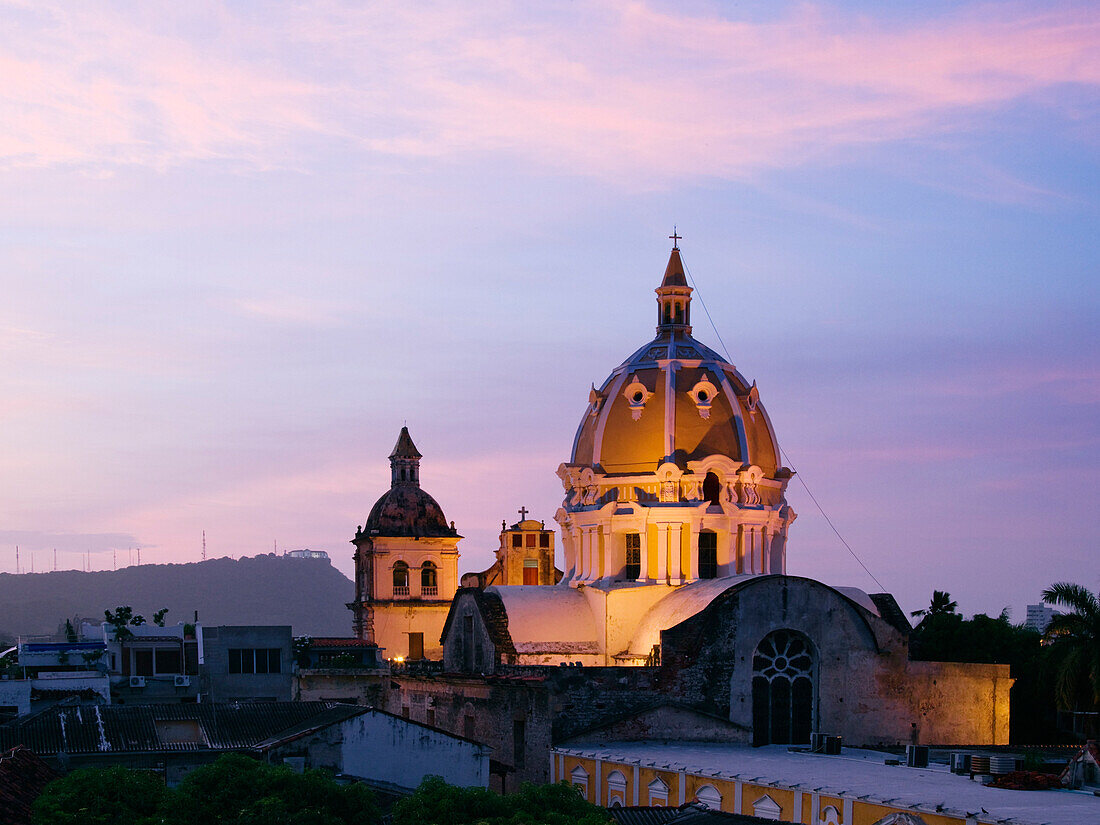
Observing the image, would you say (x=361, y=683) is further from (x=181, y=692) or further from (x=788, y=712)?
(x=788, y=712)

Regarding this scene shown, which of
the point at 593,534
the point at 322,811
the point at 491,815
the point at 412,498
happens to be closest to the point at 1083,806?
the point at 491,815

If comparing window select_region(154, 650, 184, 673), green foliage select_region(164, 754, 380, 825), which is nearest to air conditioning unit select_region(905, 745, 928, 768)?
green foliage select_region(164, 754, 380, 825)

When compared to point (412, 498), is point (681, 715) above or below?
below

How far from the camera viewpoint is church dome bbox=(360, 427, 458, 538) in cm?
8500

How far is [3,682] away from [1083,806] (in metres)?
36.7

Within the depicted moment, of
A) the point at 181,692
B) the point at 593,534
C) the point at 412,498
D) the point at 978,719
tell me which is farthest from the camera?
the point at 412,498

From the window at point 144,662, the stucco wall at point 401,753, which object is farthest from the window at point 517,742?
the window at point 144,662

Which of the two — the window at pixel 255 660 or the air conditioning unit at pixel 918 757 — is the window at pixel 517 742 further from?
the window at pixel 255 660

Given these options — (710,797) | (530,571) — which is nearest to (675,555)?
(710,797)

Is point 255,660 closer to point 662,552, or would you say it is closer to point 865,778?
point 662,552

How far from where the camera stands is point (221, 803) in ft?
107

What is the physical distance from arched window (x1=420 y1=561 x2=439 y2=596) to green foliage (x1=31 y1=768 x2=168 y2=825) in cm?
5063

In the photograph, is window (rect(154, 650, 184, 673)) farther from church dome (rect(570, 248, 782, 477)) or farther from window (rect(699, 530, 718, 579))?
window (rect(699, 530, 718, 579))

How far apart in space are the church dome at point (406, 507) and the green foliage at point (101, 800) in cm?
5054
